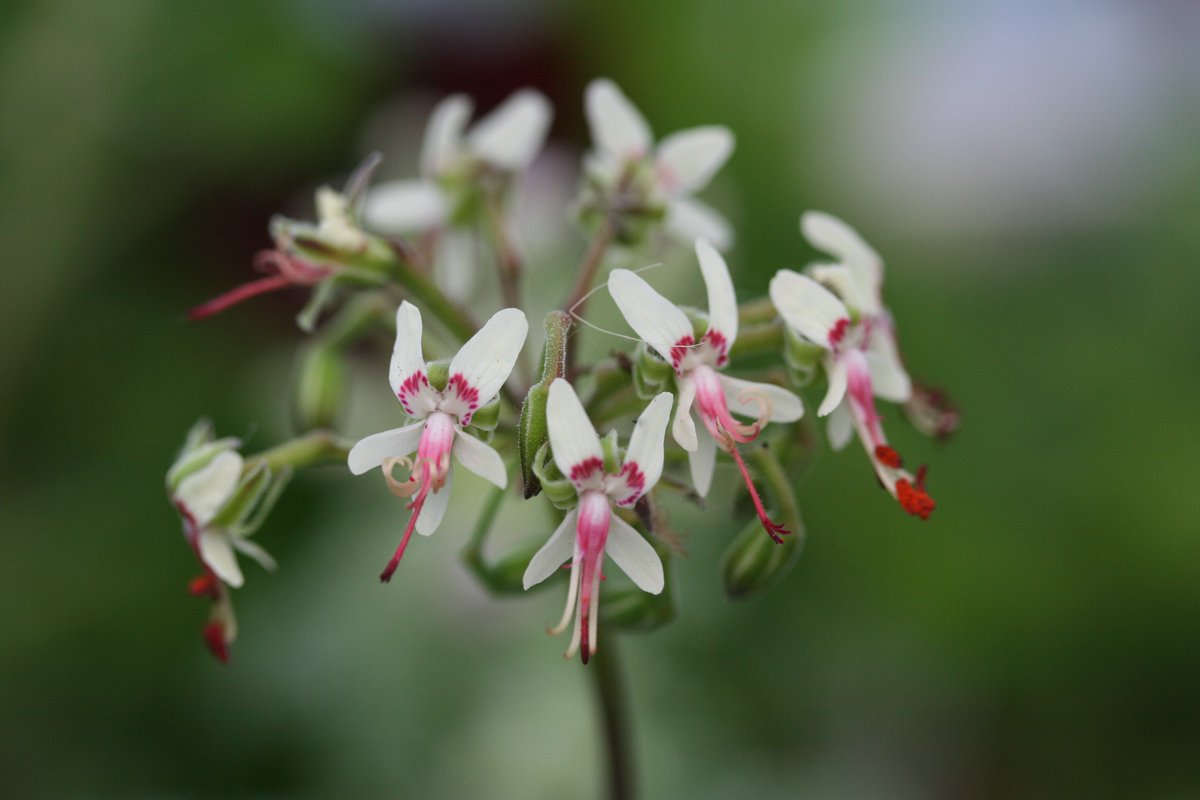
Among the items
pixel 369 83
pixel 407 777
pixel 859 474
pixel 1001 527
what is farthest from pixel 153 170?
pixel 1001 527

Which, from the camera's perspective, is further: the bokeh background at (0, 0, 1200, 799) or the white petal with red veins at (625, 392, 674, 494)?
the bokeh background at (0, 0, 1200, 799)

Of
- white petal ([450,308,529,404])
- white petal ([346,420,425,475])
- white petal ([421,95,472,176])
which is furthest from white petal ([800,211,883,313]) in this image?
white petal ([421,95,472,176])

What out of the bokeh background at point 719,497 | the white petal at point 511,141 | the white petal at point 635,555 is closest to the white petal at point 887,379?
the white petal at point 635,555

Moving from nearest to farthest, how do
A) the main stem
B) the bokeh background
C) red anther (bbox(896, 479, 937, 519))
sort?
red anther (bbox(896, 479, 937, 519)) → the main stem → the bokeh background

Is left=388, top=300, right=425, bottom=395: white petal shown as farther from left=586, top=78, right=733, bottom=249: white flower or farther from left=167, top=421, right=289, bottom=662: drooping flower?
left=586, top=78, right=733, bottom=249: white flower

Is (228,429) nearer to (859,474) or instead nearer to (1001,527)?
(859,474)

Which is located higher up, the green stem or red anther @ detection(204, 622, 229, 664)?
the green stem

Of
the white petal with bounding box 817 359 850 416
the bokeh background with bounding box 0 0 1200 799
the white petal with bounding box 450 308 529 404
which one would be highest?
the white petal with bounding box 450 308 529 404

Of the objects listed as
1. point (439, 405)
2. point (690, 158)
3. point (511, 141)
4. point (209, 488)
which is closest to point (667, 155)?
point (690, 158)
